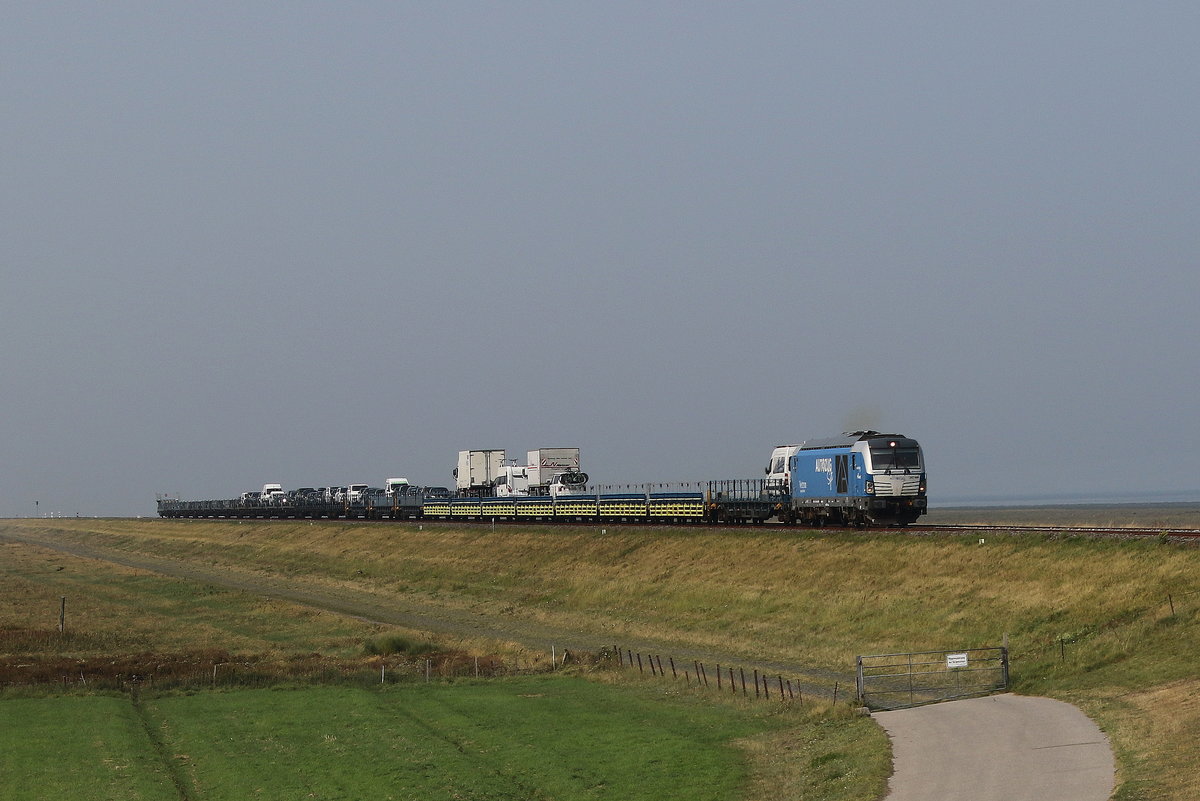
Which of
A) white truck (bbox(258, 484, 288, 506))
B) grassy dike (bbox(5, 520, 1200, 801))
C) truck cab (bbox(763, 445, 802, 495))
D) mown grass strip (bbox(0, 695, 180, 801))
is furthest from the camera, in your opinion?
white truck (bbox(258, 484, 288, 506))

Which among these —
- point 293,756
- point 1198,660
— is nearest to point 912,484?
point 1198,660

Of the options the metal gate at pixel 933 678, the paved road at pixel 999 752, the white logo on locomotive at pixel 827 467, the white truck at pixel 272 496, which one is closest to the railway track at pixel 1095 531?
the white logo on locomotive at pixel 827 467

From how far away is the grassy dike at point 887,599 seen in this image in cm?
3325

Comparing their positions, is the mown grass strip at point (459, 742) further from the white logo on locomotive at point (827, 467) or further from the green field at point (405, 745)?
the white logo on locomotive at point (827, 467)

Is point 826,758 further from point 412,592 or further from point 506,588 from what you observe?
point 412,592

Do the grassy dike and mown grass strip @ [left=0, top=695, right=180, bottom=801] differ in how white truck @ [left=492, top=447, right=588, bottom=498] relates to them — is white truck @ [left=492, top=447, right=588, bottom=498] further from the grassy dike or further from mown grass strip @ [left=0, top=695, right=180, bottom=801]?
mown grass strip @ [left=0, top=695, right=180, bottom=801]

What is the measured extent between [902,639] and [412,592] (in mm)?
44329

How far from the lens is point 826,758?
3078 cm

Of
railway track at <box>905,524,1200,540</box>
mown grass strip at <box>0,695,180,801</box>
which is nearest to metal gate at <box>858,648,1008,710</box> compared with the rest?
railway track at <box>905,524,1200,540</box>

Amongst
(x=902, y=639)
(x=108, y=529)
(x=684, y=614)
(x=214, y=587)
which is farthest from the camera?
(x=108, y=529)

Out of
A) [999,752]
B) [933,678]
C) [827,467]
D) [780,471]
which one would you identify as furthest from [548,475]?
[999,752]

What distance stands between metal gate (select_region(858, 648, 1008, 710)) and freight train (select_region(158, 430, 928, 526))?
19.5m

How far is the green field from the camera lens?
30.8 m

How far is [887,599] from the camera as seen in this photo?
163ft
